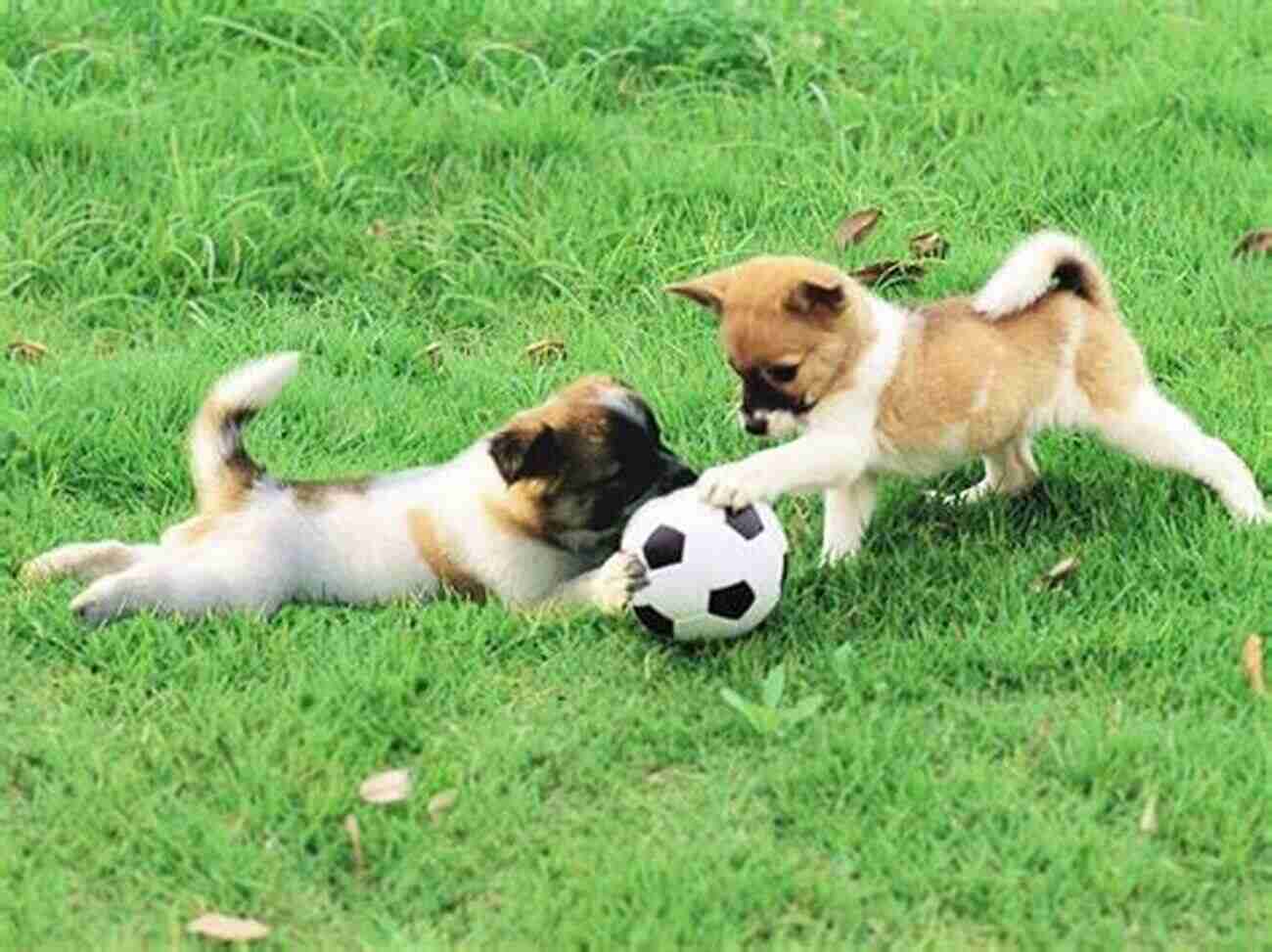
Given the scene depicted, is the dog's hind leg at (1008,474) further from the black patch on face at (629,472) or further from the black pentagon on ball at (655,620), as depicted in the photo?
the black pentagon on ball at (655,620)

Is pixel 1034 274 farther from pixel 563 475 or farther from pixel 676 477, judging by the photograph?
pixel 563 475

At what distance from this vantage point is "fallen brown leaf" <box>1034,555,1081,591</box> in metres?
5.98

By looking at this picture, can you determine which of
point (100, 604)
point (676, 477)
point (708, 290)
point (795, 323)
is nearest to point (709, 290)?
point (708, 290)

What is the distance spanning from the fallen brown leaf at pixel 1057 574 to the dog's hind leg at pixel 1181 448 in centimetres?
37

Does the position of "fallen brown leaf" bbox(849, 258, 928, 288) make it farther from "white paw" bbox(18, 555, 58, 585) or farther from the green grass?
"white paw" bbox(18, 555, 58, 585)

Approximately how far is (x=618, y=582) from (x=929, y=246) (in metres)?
2.36

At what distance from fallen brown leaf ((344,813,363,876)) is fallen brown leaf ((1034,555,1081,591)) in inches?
70.6

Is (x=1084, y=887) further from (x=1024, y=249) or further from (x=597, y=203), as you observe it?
(x=597, y=203)

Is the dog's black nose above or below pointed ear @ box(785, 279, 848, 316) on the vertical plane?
below

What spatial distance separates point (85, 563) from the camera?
6.10 m

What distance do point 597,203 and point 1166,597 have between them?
268cm

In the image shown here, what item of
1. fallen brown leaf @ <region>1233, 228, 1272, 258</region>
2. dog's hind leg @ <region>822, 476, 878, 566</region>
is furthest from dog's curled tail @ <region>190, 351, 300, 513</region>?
fallen brown leaf @ <region>1233, 228, 1272, 258</region>

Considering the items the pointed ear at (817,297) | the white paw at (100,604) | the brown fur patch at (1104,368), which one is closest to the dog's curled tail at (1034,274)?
the brown fur patch at (1104,368)

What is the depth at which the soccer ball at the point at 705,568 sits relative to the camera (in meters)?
5.63
